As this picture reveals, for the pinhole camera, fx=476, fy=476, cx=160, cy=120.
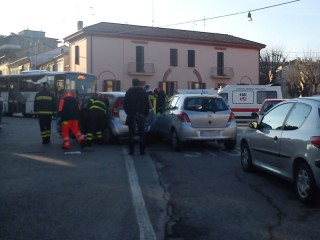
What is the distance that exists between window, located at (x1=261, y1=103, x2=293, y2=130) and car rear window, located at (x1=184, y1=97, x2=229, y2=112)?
3857 millimetres

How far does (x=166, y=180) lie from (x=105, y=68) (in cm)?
3860

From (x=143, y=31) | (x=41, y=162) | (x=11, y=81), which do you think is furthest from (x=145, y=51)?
(x=41, y=162)

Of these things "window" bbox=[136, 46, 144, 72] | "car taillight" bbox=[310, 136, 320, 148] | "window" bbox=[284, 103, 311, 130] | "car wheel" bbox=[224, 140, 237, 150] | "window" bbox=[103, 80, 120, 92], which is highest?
"window" bbox=[136, 46, 144, 72]

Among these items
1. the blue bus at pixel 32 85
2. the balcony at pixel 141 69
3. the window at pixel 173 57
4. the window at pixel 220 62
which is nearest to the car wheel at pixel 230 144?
the blue bus at pixel 32 85

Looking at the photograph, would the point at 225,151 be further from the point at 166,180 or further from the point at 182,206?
the point at 182,206

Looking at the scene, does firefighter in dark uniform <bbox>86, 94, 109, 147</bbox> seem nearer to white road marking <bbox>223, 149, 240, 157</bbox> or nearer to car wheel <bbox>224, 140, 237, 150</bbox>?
car wheel <bbox>224, 140, 237, 150</bbox>

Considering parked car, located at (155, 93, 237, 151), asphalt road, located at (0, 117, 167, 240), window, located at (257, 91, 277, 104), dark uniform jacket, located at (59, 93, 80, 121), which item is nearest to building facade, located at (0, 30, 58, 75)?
window, located at (257, 91, 277, 104)

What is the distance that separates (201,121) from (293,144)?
5330 mm

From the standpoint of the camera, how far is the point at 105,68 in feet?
152

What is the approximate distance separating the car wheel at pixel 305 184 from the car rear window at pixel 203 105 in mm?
5602

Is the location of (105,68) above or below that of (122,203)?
above

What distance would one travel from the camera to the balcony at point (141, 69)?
1870 inches

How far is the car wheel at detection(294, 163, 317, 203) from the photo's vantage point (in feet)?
21.4

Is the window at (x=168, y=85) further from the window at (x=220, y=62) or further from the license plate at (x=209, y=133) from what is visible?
the license plate at (x=209, y=133)
